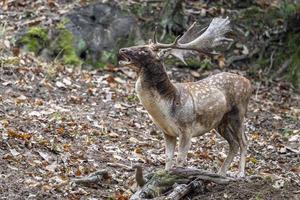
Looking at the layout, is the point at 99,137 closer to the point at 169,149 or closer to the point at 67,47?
the point at 169,149

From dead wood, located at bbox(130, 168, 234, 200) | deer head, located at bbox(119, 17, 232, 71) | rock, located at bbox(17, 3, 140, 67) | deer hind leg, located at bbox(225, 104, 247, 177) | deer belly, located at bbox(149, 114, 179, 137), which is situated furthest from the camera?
rock, located at bbox(17, 3, 140, 67)

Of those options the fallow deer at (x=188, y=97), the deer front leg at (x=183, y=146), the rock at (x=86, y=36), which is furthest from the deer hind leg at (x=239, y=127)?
the rock at (x=86, y=36)

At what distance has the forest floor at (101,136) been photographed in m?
8.42

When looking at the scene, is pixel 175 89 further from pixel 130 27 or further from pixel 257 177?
pixel 130 27

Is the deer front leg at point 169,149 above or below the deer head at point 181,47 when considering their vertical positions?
below

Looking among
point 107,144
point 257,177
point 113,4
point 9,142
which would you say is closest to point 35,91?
point 107,144

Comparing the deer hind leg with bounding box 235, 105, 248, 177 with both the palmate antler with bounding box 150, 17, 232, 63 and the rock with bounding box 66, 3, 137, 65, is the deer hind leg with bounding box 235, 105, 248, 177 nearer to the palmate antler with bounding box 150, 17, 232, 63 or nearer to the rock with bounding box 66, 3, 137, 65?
the palmate antler with bounding box 150, 17, 232, 63

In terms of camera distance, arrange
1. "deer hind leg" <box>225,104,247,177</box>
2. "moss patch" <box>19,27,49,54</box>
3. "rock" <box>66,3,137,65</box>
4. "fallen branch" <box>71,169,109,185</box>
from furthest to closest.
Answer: "rock" <box>66,3,137,65</box> → "moss patch" <box>19,27,49,54</box> → "deer hind leg" <box>225,104,247,177</box> → "fallen branch" <box>71,169,109,185</box>

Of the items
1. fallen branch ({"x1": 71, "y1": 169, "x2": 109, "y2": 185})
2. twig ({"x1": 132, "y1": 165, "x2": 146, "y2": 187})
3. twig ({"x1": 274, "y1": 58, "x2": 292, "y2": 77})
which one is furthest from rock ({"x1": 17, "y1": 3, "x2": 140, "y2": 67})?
twig ({"x1": 132, "y1": 165, "x2": 146, "y2": 187})

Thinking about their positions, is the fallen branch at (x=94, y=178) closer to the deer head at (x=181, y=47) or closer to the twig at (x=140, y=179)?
the twig at (x=140, y=179)

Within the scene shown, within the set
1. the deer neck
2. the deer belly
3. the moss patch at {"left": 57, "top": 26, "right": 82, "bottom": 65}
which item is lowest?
the moss patch at {"left": 57, "top": 26, "right": 82, "bottom": 65}

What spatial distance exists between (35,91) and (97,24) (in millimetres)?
3845

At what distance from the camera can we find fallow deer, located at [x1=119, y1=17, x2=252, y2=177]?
818 centimetres

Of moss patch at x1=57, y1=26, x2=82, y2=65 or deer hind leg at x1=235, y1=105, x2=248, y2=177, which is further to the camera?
moss patch at x1=57, y1=26, x2=82, y2=65
